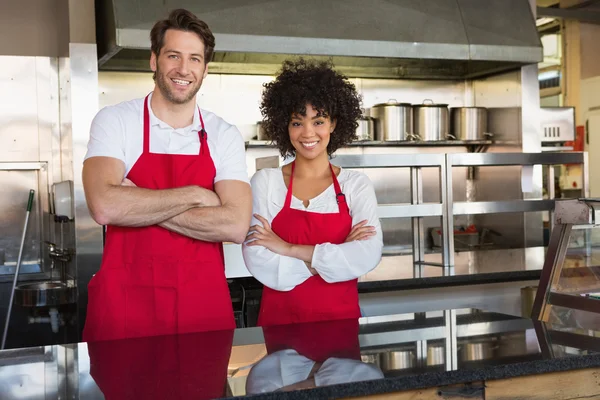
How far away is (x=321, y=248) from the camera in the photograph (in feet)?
7.53

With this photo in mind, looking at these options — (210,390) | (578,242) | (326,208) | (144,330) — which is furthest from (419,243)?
(210,390)

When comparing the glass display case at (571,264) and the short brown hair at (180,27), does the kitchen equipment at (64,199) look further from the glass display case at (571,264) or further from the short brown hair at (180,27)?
the glass display case at (571,264)

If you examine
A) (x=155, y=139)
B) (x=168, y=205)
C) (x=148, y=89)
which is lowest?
(x=168, y=205)

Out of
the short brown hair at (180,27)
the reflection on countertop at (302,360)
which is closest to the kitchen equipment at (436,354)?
the reflection on countertop at (302,360)

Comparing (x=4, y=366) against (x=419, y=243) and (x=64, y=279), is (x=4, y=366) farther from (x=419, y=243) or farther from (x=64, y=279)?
(x=64, y=279)

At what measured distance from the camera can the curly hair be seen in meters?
2.47

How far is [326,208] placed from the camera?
2.43m

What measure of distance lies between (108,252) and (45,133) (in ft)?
10.0

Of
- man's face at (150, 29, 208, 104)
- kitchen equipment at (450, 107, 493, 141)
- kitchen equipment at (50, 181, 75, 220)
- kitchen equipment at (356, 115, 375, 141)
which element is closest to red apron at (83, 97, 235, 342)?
man's face at (150, 29, 208, 104)

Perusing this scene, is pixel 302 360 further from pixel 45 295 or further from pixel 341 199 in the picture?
pixel 45 295

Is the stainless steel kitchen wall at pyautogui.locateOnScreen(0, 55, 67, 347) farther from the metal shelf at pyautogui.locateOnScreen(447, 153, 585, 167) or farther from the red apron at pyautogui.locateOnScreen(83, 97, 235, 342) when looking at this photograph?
the red apron at pyautogui.locateOnScreen(83, 97, 235, 342)

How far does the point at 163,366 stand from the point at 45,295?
2.92 meters

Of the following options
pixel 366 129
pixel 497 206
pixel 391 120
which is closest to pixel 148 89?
pixel 366 129

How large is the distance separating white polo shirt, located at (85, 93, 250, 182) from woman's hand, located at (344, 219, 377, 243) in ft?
1.25
